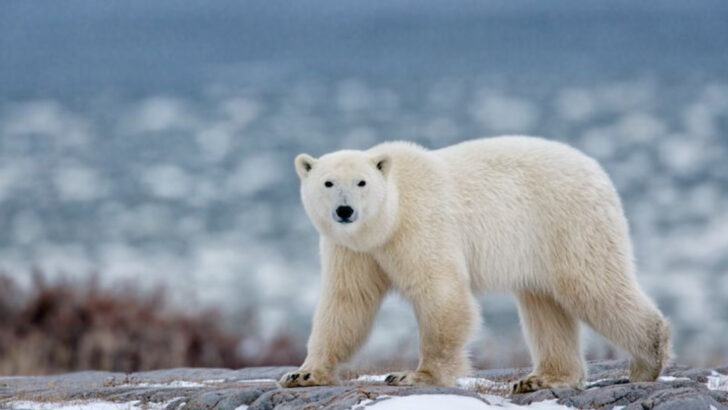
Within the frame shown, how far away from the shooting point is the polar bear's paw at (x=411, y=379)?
7.34m

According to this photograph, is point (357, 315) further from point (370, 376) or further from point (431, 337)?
point (370, 376)

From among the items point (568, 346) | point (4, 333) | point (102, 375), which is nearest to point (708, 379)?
point (568, 346)

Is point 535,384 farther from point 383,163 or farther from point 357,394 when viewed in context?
point 383,163

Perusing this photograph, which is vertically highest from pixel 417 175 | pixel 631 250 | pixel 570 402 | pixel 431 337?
pixel 417 175

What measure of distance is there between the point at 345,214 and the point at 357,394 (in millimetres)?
1235

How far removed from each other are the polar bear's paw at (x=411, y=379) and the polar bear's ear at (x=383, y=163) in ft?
4.28

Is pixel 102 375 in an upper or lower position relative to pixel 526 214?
lower

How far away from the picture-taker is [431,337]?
7.52 metres

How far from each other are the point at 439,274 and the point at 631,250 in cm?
154

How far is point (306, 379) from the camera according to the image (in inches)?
294

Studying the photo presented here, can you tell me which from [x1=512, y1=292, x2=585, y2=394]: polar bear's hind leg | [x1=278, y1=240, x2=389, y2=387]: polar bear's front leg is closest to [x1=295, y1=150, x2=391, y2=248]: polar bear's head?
[x1=278, y1=240, x2=389, y2=387]: polar bear's front leg

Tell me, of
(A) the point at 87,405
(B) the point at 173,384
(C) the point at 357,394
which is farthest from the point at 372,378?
(A) the point at 87,405

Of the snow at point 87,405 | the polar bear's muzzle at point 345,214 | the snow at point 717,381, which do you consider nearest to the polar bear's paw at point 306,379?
the snow at point 87,405

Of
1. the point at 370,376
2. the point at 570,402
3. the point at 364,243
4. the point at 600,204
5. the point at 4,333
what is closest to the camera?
the point at 570,402
